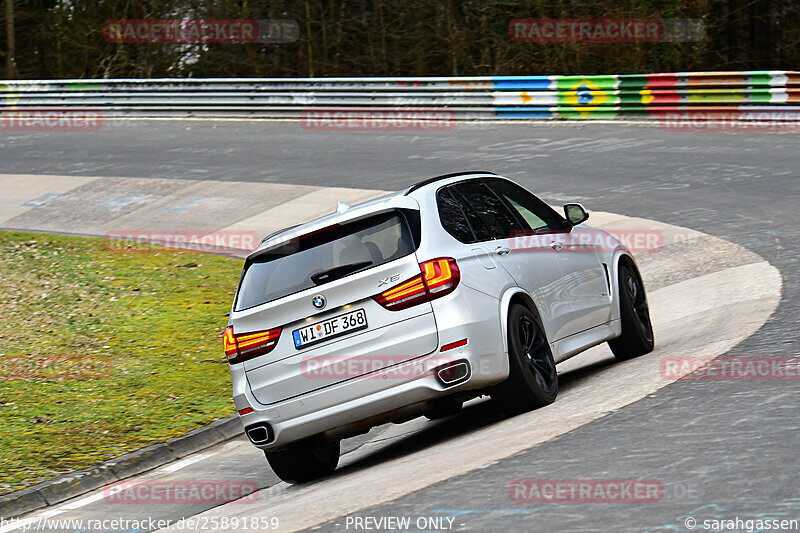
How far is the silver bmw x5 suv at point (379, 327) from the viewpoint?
712cm

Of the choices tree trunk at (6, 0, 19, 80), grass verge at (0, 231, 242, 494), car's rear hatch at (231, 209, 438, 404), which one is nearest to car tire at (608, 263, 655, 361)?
car's rear hatch at (231, 209, 438, 404)

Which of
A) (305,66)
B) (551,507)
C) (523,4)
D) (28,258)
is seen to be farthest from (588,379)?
(305,66)

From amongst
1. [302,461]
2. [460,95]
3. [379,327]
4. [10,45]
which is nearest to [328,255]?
[379,327]

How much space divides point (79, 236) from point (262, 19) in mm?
19094

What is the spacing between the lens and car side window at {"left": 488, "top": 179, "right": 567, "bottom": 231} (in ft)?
28.8

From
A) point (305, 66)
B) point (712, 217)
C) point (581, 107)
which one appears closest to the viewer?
point (712, 217)

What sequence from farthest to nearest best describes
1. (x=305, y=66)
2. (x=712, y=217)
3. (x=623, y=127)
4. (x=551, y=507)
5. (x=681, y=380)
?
1. (x=305, y=66)
2. (x=623, y=127)
3. (x=712, y=217)
4. (x=681, y=380)
5. (x=551, y=507)

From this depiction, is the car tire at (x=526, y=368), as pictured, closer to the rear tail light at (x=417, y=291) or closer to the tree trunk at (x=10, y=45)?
the rear tail light at (x=417, y=291)

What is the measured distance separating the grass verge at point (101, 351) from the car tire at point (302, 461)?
174cm

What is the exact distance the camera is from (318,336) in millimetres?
7188

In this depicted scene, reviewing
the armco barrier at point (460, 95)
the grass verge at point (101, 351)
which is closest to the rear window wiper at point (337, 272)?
the grass verge at point (101, 351)

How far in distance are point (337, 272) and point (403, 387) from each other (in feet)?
2.69

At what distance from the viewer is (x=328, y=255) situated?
736 centimetres

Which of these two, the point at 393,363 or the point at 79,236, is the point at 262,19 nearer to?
the point at 79,236
